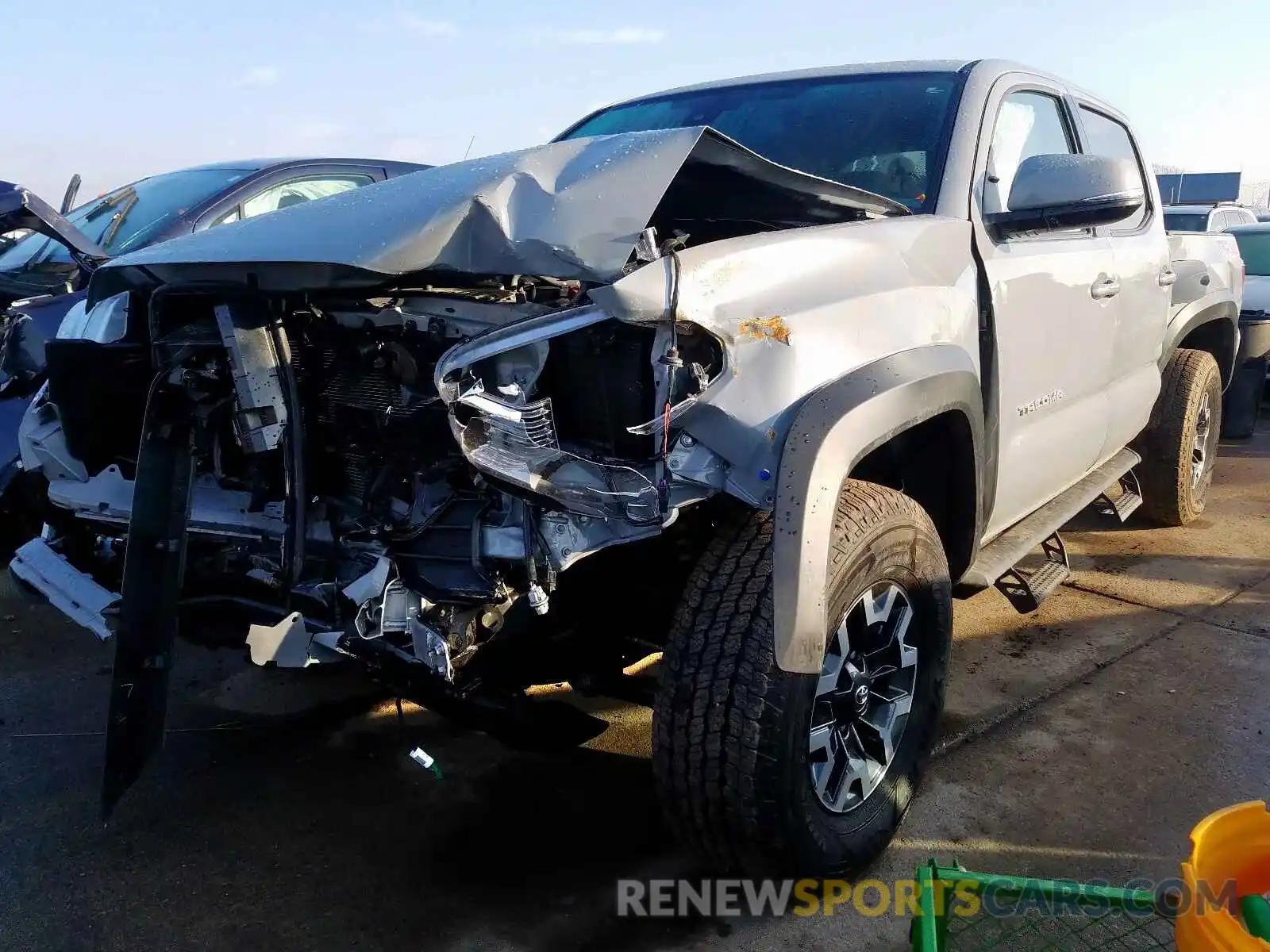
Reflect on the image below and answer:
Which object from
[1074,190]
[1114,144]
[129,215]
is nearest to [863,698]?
[1074,190]

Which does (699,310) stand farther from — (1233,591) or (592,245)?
(1233,591)

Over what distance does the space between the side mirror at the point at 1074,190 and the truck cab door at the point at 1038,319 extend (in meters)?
0.15

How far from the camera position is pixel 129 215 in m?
5.50

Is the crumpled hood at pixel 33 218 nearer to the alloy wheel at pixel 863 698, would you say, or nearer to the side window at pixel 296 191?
the side window at pixel 296 191

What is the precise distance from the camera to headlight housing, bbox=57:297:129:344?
2.63 meters

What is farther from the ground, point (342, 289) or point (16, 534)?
point (342, 289)

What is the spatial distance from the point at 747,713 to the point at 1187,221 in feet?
34.3

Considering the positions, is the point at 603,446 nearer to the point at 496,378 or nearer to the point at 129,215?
the point at 496,378

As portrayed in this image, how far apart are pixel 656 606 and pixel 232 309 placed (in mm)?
1241

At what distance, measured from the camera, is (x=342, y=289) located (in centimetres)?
224

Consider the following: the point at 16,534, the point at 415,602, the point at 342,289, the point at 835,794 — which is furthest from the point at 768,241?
the point at 16,534

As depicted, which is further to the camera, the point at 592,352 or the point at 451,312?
the point at 451,312

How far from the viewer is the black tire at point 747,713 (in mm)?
2104

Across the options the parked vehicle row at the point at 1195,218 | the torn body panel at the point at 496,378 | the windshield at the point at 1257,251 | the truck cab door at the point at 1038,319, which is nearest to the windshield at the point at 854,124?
the truck cab door at the point at 1038,319
